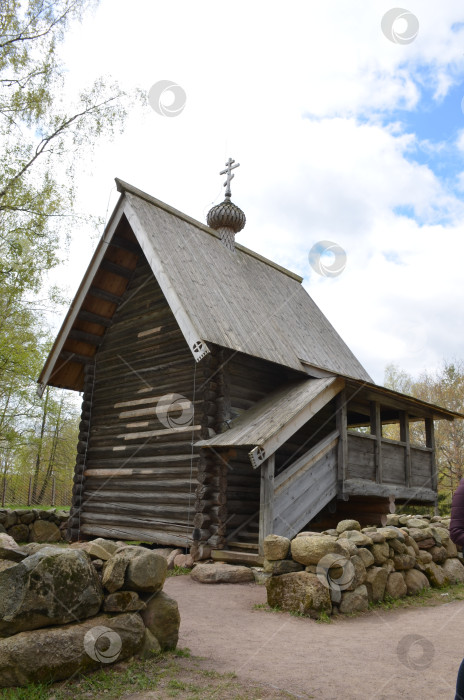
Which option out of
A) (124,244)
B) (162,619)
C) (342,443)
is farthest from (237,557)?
(124,244)

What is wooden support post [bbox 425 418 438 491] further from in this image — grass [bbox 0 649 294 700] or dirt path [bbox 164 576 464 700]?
grass [bbox 0 649 294 700]

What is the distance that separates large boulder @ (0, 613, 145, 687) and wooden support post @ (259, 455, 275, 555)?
5.07 meters

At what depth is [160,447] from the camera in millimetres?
11484

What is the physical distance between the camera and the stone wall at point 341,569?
6.49 meters

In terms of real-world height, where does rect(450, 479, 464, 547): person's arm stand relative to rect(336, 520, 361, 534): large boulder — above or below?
above

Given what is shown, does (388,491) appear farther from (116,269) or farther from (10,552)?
(10,552)

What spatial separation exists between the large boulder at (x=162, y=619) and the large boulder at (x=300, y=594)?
7.50ft

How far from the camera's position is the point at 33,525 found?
561 inches

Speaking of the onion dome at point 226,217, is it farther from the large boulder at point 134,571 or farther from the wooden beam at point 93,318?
the large boulder at point 134,571

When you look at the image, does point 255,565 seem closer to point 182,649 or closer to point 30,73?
point 182,649

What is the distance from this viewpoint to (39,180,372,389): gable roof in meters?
10.2

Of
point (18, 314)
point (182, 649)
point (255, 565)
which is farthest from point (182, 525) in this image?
point (18, 314)

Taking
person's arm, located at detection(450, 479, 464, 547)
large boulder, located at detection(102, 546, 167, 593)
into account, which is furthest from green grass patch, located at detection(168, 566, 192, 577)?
person's arm, located at detection(450, 479, 464, 547)

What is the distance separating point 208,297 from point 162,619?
7177mm
